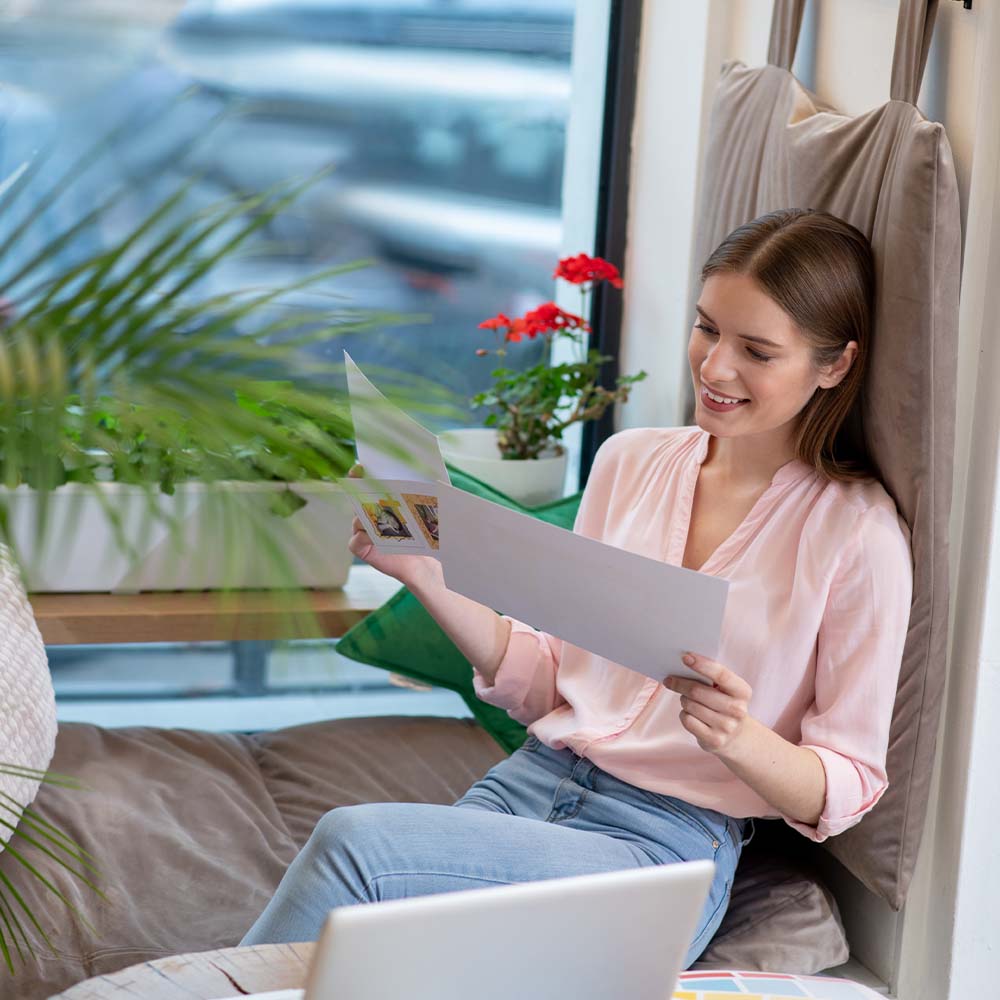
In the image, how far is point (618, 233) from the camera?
2514mm

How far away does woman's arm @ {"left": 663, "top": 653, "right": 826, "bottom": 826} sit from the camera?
128 centimetres

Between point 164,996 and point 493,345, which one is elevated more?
point 493,345

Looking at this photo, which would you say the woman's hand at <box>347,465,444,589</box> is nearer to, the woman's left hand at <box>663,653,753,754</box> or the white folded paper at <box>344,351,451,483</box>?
the white folded paper at <box>344,351,451,483</box>

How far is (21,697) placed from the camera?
66.1 inches

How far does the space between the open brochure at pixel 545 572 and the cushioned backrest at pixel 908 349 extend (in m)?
0.31

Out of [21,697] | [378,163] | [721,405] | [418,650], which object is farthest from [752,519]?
[378,163]

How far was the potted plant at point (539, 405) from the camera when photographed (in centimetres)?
232

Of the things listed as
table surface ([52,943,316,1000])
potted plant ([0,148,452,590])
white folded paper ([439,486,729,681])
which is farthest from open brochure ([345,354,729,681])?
potted plant ([0,148,452,590])

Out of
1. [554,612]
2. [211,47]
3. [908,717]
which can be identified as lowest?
[908,717]

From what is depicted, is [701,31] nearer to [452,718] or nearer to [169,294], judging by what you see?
[452,718]

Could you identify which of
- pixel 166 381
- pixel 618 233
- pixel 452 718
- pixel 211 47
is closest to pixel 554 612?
pixel 166 381

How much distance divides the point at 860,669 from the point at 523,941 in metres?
0.77

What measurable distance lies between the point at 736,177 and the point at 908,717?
2.63 ft

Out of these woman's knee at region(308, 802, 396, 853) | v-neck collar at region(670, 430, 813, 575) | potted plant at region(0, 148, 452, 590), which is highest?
potted plant at region(0, 148, 452, 590)
